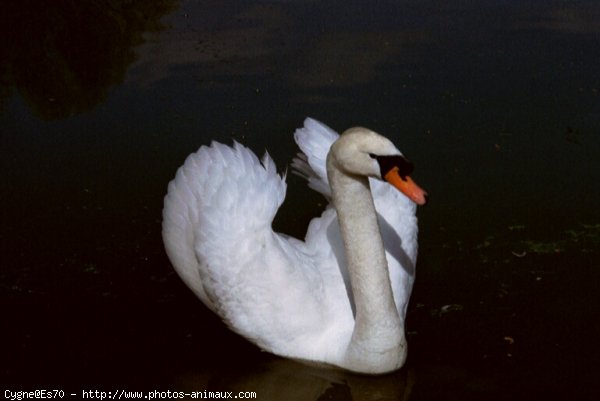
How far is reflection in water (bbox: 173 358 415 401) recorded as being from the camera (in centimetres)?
503

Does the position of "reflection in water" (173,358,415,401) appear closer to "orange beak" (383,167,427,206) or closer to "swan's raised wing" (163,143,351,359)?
"swan's raised wing" (163,143,351,359)

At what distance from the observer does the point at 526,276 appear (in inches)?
227

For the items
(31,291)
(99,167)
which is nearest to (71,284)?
(31,291)

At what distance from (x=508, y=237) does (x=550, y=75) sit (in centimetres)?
287

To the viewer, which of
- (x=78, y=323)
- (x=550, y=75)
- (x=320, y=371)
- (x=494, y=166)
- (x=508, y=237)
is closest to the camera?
(x=320, y=371)

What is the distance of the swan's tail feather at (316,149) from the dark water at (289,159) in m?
0.69

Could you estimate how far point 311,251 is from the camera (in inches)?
226

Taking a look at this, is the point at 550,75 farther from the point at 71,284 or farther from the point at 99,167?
the point at 71,284

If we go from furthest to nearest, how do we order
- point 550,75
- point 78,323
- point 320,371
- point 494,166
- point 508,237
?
point 550,75 < point 494,166 < point 508,237 < point 78,323 < point 320,371

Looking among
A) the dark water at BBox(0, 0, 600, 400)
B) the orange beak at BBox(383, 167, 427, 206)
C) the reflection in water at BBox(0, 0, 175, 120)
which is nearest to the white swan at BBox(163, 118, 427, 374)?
the orange beak at BBox(383, 167, 427, 206)

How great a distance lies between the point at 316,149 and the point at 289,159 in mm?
1511

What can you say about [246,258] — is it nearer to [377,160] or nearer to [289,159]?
[377,160]

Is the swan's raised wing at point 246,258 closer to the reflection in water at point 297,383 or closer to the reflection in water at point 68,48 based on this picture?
the reflection in water at point 297,383

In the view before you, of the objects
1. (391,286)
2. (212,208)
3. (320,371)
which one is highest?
(212,208)
